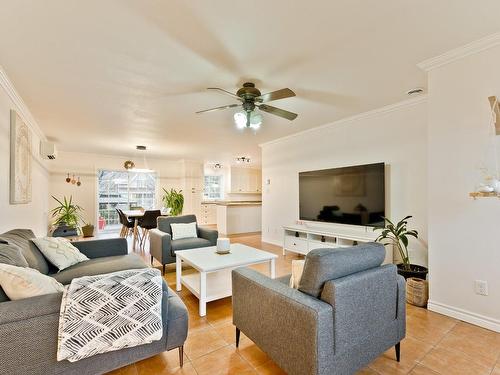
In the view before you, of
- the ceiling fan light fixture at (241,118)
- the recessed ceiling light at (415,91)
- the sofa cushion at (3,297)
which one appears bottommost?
the sofa cushion at (3,297)

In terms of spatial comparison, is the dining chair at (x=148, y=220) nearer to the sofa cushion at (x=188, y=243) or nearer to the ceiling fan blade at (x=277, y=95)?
the sofa cushion at (x=188, y=243)

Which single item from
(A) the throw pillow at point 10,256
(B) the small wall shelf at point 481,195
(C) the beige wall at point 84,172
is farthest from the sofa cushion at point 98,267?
(C) the beige wall at point 84,172

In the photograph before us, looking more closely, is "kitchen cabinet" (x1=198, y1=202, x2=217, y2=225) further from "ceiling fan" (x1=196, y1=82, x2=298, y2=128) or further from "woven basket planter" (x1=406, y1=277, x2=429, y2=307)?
"woven basket planter" (x1=406, y1=277, x2=429, y2=307)

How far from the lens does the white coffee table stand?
2.36 metres

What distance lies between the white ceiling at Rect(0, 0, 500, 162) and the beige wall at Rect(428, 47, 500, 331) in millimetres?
335

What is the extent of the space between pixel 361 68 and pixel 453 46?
0.72 meters

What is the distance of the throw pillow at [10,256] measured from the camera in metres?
1.57

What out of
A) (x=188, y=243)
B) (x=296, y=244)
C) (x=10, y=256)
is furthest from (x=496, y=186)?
(x=10, y=256)

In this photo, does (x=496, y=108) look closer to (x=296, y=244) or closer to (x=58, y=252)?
(x=296, y=244)

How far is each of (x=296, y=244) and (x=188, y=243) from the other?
1.95 m

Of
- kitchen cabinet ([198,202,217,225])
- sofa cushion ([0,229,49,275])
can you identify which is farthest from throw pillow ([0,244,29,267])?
kitchen cabinet ([198,202,217,225])

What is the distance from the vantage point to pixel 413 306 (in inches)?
100

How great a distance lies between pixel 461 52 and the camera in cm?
217

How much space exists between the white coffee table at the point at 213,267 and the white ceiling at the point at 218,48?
189cm
